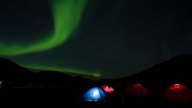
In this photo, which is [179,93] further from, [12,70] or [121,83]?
[12,70]

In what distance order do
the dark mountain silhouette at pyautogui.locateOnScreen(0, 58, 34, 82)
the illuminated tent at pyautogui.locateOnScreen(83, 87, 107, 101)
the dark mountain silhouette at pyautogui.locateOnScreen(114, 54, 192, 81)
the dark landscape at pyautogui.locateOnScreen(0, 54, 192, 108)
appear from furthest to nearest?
the dark mountain silhouette at pyautogui.locateOnScreen(0, 58, 34, 82) < the dark mountain silhouette at pyautogui.locateOnScreen(114, 54, 192, 81) < the illuminated tent at pyautogui.locateOnScreen(83, 87, 107, 101) < the dark landscape at pyautogui.locateOnScreen(0, 54, 192, 108)

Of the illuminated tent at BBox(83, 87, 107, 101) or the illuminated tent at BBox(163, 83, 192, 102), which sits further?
the illuminated tent at BBox(83, 87, 107, 101)

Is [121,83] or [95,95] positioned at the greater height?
[121,83]

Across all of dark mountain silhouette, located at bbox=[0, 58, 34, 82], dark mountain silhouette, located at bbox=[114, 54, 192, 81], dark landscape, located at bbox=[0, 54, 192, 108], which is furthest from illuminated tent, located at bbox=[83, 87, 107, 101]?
dark mountain silhouette, located at bbox=[0, 58, 34, 82]

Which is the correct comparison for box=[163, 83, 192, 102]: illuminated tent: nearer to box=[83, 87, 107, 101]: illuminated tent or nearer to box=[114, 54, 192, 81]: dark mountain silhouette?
box=[83, 87, 107, 101]: illuminated tent

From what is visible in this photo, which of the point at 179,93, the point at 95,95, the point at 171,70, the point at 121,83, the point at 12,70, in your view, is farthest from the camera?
the point at 171,70

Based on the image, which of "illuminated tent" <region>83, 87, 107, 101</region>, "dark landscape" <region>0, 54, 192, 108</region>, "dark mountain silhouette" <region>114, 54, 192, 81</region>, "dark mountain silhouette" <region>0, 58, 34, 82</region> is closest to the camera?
"dark landscape" <region>0, 54, 192, 108</region>

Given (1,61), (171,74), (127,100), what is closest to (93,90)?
(127,100)

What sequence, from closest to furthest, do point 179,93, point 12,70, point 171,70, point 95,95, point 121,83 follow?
point 179,93
point 95,95
point 121,83
point 12,70
point 171,70

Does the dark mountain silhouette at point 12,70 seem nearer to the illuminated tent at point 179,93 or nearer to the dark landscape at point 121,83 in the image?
the dark landscape at point 121,83

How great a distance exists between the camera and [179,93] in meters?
26.2

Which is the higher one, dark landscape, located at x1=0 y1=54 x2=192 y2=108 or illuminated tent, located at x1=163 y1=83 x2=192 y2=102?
dark landscape, located at x1=0 y1=54 x2=192 y2=108

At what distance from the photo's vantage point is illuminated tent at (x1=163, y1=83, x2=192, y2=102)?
84.1 ft

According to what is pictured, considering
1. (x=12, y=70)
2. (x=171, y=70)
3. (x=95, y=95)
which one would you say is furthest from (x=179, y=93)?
(x=12, y=70)
